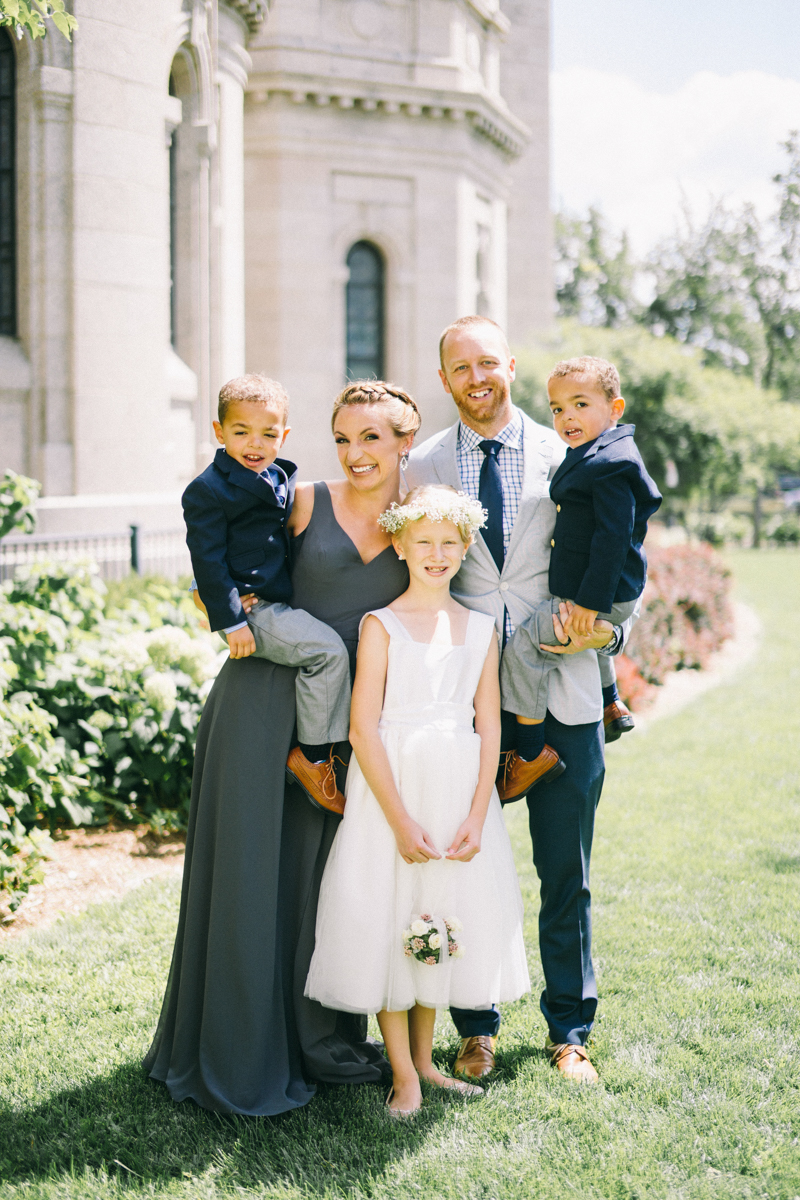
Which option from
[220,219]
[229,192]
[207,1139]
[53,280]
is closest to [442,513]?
[207,1139]

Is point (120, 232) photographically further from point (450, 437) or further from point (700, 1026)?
point (700, 1026)

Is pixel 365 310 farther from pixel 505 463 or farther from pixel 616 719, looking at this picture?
pixel 616 719

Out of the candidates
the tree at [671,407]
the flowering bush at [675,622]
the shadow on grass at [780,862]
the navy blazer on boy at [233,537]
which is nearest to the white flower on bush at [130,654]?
the navy blazer on boy at [233,537]

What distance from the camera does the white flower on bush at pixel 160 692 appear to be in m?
5.98

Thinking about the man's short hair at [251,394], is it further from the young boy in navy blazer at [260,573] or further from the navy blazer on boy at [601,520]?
the navy blazer on boy at [601,520]

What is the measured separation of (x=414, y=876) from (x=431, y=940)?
0.73 feet

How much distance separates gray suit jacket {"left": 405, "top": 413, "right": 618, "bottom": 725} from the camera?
11.8ft

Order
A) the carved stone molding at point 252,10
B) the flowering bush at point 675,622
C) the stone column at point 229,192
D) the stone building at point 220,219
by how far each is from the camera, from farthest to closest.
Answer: the stone column at point 229,192
the carved stone molding at point 252,10
the flowering bush at point 675,622
the stone building at point 220,219

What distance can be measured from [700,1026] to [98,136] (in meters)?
10.3

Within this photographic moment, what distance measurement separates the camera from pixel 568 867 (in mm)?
3672

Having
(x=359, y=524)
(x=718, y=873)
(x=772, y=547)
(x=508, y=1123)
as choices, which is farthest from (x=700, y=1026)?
(x=772, y=547)

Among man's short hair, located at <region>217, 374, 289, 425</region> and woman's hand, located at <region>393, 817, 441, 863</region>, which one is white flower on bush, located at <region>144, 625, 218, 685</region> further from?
woman's hand, located at <region>393, 817, 441, 863</region>

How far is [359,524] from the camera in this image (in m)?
3.55

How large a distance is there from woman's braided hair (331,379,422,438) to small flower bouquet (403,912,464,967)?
1.53 meters
